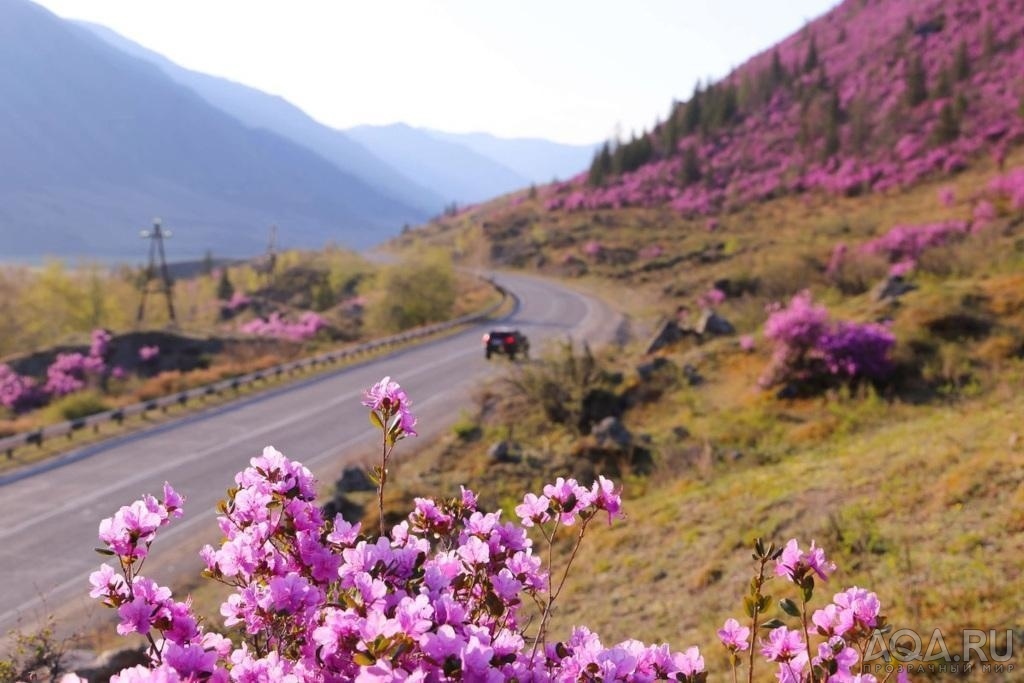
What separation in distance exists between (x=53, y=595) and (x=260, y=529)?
10.2 meters

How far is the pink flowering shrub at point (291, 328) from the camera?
116 feet

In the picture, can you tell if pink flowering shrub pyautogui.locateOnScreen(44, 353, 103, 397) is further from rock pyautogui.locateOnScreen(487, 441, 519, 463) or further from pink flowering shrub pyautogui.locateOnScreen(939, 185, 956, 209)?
pink flowering shrub pyautogui.locateOnScreen(939, 185, 956, 209)

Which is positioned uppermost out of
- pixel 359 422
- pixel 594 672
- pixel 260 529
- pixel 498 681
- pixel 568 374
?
pixel 260 529

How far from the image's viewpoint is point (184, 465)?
1541 centimetres

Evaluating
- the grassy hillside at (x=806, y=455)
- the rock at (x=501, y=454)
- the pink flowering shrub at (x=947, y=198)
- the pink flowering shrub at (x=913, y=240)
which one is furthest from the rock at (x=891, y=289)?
the pink flowering shrub at (x=947, y=198)

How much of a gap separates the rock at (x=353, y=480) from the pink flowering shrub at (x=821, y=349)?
7697 millimetres

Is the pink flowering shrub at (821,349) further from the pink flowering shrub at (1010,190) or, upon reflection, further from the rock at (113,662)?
the pink flowering shrub at (1010,190)

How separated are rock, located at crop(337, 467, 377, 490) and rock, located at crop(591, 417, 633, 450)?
4.08 metres

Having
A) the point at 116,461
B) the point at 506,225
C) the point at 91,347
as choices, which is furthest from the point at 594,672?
the point at 506,225

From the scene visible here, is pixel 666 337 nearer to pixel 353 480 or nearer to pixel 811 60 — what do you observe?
→ pixel 353 480

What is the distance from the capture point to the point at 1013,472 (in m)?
6.54

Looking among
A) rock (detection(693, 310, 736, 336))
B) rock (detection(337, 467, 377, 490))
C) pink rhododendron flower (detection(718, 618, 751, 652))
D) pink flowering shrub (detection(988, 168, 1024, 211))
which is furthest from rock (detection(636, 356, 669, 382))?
pink flowering shrub (detection(988, 168, 1024, 211))

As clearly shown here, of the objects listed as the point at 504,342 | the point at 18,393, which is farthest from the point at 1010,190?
the point at 18,393

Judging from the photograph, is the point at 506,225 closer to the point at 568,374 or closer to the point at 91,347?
the point at 91,347
